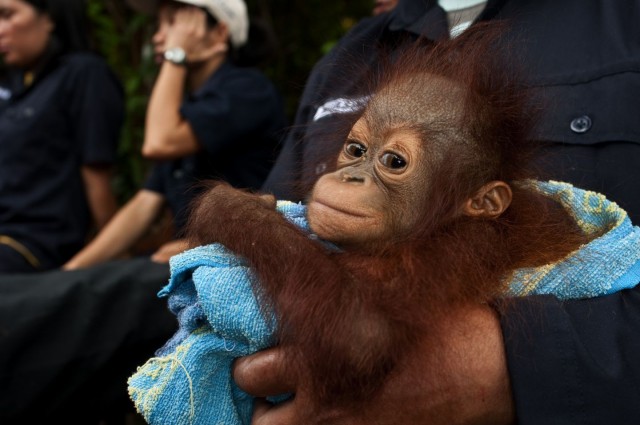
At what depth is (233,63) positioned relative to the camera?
13.6 ft

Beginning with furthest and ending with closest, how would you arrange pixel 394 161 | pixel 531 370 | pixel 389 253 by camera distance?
pixel 394 161
pixel 389 253
pixel 531 370

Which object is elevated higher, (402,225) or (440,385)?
(402,225)

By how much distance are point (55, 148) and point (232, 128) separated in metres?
1.07

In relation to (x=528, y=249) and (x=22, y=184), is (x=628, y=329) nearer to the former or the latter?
(x=528, y=249)

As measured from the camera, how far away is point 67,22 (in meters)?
4.39

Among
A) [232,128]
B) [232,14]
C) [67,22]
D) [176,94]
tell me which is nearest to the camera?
[232,128]

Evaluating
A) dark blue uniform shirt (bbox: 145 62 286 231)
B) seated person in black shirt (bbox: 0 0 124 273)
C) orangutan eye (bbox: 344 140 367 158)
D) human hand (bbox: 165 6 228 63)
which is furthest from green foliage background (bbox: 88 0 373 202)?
orangutan eye (bbox: 344 140 367 158)

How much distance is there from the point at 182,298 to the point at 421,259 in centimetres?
53

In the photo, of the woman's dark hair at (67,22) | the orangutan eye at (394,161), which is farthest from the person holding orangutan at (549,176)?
the woman's dark hair at (67,22)

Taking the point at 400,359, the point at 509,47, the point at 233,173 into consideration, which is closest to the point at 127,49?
the point at 233,173

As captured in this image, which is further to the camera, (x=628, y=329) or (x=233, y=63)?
(x=233, y=63)

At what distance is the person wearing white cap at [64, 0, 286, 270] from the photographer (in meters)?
3.66

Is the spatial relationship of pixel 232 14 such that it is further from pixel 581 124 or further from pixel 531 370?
pixel 531 370

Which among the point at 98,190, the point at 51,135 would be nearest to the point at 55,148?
the point at 51,135
